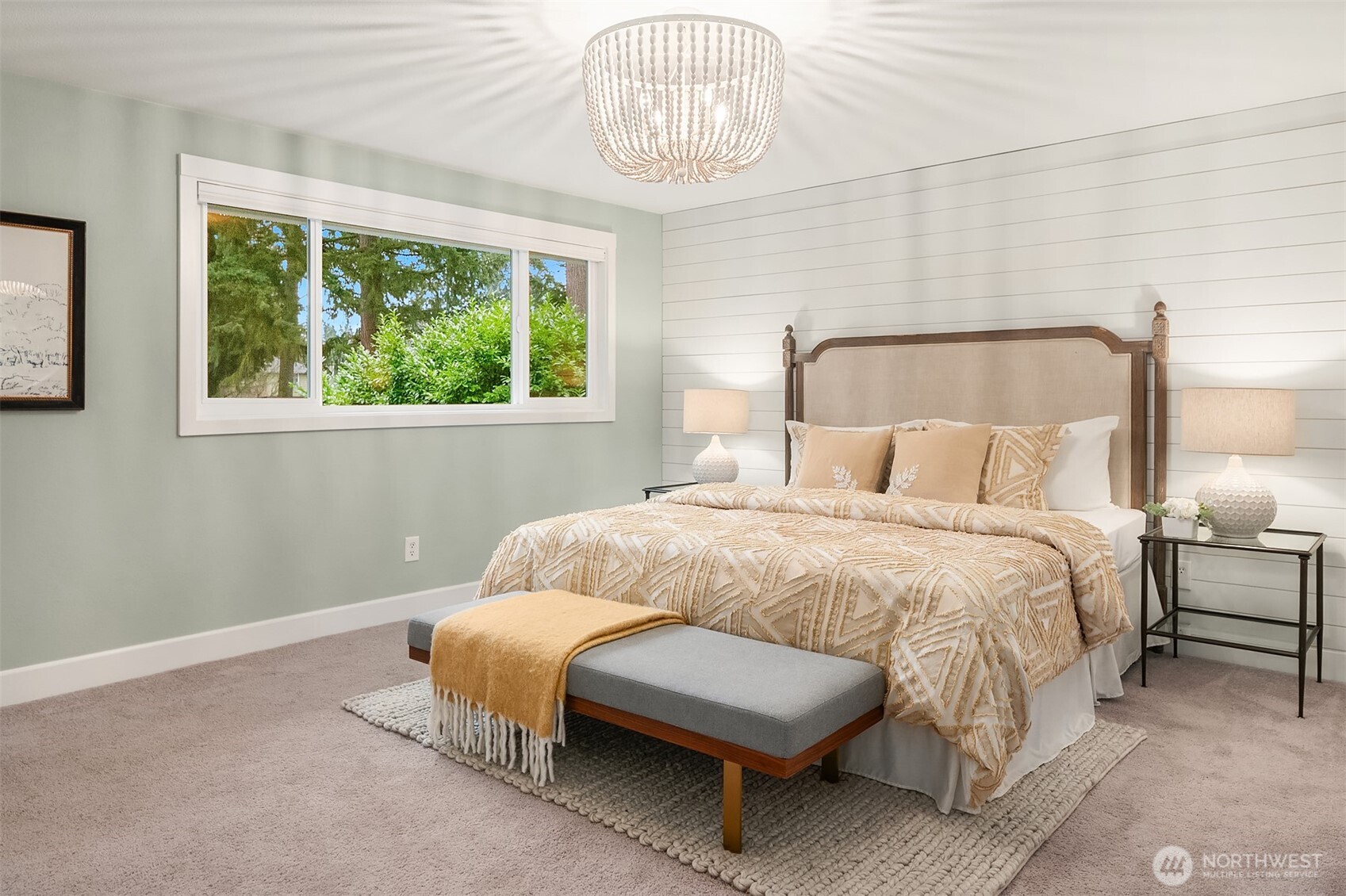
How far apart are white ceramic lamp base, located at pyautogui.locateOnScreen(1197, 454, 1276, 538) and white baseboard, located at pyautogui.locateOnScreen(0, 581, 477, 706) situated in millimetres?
3432

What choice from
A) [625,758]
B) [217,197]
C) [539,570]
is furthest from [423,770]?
[217,197]

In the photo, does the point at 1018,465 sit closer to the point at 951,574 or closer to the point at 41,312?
the point at 951,574

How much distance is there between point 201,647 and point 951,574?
302 cm

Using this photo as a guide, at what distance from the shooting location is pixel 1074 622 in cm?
275

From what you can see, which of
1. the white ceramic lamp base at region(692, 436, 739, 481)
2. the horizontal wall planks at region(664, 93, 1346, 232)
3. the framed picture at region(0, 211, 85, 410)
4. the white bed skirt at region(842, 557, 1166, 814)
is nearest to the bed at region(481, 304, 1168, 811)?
the white bed skirt at region(842, 557, 1166, 814)

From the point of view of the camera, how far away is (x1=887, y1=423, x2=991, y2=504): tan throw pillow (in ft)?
11.8

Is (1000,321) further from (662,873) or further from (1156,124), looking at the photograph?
(662,873)

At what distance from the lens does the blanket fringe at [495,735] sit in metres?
2.39

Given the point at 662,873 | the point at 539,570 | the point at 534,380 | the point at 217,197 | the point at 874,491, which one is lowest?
the point at 662,873

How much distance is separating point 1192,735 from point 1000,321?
2.09 meters

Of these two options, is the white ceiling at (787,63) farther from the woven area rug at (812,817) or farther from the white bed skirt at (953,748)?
the woven area rug at (812,817)

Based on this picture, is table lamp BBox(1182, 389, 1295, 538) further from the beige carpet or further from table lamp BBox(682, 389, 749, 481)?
table lamp BBox(682, 389, 749, 481)

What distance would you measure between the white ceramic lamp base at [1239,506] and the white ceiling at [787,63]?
1.49 m

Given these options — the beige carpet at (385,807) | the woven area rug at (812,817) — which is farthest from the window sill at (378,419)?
the woven area rug at (812,817)
